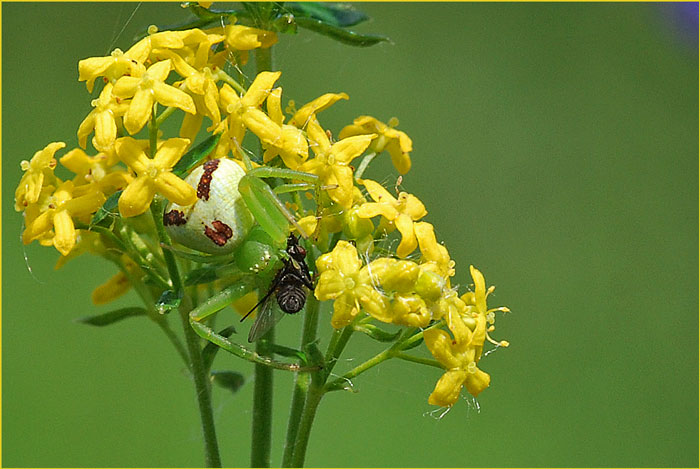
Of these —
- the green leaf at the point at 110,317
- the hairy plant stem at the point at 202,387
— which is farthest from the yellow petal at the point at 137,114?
the green leaf at the point at 110,317

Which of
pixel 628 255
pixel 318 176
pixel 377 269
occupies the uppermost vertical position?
pixel 628 255

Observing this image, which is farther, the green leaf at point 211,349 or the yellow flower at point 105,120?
the green leaf at point 211,349

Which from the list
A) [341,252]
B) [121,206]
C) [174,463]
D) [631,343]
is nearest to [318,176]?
[341,252]

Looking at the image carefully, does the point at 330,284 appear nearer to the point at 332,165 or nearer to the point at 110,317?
the point at 332,165

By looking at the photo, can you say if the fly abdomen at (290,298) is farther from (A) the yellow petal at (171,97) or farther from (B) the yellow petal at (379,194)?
(A) the yellow petal at (171,97)

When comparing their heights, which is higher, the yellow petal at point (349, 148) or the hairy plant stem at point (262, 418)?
the yellow petal at point (349, 148)

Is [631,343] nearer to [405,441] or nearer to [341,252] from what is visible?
[405,441]

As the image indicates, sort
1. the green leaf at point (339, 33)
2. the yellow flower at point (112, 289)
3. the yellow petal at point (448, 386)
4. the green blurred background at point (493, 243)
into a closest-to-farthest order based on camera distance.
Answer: the yellow petal at point (448, 386) → the green leaf at point (339, 33) → the yellow flower at point (112, 289) → the green blurred background at point (493, 243)
